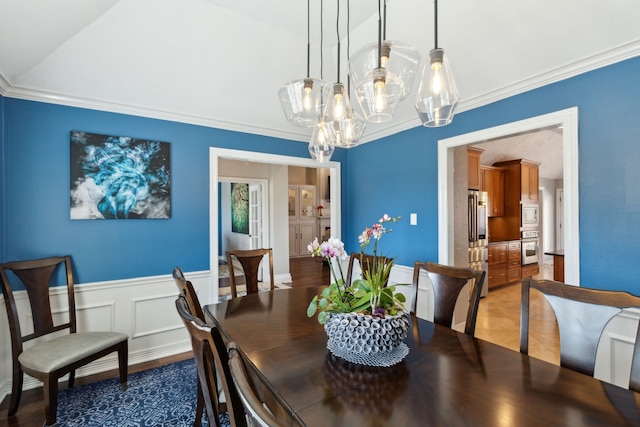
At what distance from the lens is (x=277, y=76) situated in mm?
2967

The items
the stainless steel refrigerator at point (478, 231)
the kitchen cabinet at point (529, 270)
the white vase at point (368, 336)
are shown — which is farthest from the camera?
the kitchen cabinet at point (529, 270)

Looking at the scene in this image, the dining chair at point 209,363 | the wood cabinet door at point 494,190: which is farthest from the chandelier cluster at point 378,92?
the wood cabinet door at point 494,190

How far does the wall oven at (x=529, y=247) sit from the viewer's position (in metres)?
6.03

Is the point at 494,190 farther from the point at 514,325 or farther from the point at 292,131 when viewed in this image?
the point at 292,131

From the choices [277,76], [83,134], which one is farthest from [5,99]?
[277,76]

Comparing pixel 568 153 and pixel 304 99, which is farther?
pixel 568 153

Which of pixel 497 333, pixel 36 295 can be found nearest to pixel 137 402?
pixel 36 295

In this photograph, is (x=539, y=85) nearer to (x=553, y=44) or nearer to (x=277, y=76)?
(x=553, y=44)

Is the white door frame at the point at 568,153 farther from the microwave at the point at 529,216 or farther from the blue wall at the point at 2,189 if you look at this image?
the microwave at the point at 529,216

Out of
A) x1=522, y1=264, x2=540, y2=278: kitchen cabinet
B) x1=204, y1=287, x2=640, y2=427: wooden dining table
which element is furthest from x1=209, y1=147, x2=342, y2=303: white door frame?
x1=522, y1=264, x2=540, y2=278: kitchen cabinet

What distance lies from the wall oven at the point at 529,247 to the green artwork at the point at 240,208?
6114mm

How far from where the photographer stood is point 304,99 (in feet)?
5.79

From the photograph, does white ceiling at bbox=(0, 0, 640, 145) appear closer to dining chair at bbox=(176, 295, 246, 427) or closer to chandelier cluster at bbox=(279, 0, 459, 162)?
chandelier cluster at bbox=(279, 0, 459, 162)

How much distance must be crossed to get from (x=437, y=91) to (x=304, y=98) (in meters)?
0.76
